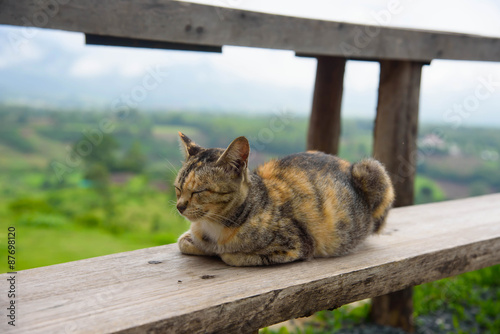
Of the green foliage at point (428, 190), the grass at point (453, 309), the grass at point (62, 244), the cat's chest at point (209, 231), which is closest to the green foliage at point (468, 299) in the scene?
the grass at point (453, 309)

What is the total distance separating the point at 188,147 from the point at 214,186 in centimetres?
20

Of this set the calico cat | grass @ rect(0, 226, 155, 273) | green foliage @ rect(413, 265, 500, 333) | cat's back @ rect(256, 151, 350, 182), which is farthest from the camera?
grass @ rect(0, 226, 155, 273)

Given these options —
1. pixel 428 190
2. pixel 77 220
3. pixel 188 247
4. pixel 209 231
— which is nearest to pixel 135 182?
pixel 77 220

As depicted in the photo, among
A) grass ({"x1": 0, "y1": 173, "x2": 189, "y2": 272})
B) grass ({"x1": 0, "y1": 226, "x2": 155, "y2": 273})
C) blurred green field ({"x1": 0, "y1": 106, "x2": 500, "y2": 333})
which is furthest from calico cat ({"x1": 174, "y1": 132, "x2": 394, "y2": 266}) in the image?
grass ({"x1": 0, "y1": 226, "x2": 155, "y2": 273})

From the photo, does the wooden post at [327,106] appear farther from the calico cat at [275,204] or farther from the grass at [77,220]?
the grass at [77,220]

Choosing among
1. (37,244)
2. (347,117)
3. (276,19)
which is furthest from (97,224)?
(276,19)

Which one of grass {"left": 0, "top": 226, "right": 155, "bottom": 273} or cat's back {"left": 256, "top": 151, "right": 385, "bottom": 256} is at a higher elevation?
cat's back {"left": 256, "top": 151, "right": 385, "bottom": 256}

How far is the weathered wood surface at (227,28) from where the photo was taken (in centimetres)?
164

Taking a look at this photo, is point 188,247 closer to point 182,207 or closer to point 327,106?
point 182,207

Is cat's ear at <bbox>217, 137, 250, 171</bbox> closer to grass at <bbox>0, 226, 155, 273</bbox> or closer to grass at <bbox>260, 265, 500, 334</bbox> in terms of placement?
grass at <bbox>260, 265, 500, 334</bbox>

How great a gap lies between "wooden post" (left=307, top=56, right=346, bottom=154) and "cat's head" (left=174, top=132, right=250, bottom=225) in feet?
4.44

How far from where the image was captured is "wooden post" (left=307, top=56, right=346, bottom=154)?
2680 mm

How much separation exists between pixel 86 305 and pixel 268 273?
0.55m

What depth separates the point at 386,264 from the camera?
160 centimetres
